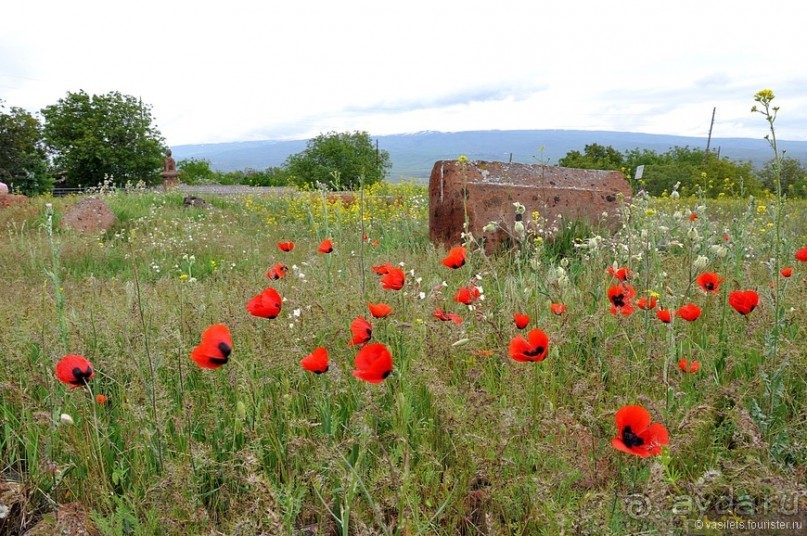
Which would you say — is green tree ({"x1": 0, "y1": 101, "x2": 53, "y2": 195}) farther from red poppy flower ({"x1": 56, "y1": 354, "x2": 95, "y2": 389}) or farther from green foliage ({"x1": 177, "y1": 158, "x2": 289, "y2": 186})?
red poppy flower ({"x1": 56, "y1": 354, "x2": 95, "y2": 389})

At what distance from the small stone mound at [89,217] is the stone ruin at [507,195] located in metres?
4.78

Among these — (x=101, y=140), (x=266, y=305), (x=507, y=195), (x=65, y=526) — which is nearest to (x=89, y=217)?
(x=507, y=195)

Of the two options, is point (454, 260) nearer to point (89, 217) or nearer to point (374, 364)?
point (374, 364)

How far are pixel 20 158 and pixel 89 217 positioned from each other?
932 inches

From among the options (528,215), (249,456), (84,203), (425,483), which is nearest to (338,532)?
(425,483)

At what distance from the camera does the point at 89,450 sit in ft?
6.01

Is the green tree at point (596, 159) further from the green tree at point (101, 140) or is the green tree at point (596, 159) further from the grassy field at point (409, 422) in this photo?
the grassy field at point (409, 422)

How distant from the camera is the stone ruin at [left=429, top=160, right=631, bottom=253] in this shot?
5.46m

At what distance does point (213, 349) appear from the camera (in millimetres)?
1594

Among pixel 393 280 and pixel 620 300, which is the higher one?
pixel 393 280

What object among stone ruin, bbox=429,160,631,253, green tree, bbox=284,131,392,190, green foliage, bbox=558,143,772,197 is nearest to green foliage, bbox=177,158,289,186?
green tree, bbox=284,131,392,190

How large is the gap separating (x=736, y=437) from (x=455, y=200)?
13.5ft

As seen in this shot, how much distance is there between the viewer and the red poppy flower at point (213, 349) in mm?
1579

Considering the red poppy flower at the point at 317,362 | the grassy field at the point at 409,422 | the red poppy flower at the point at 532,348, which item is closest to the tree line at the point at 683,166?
the grassy field at the point at 409,422
